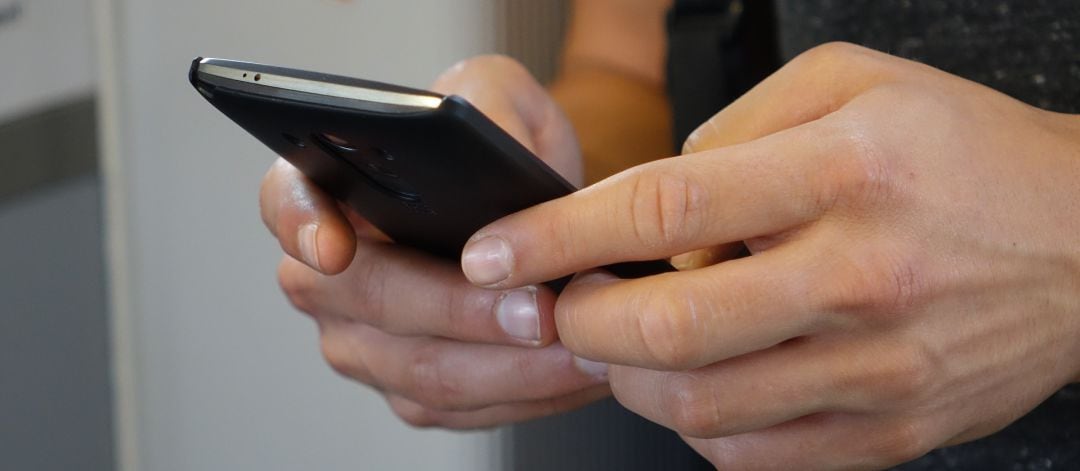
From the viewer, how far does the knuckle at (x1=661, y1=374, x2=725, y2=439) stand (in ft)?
1.39

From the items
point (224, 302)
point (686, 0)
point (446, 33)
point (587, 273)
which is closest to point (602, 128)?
point (686, 0)

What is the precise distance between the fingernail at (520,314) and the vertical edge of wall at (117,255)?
968 mm

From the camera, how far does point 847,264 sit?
383mm

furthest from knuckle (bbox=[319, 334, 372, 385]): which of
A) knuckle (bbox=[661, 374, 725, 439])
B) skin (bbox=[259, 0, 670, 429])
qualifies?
knuckle (bbox=[661, 374, 725, 439])

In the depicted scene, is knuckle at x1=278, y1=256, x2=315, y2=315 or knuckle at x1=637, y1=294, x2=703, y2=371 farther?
knuckle at x1=278, y1=256, x2=315, y2=315

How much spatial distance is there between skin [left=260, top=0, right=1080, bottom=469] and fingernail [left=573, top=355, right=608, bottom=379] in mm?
48

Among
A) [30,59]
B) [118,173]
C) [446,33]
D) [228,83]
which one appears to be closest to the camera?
[228,83]

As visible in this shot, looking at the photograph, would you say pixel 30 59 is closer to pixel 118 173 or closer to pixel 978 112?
pixel 118 173

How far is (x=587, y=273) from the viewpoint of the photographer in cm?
45

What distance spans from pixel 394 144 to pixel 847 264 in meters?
0.16

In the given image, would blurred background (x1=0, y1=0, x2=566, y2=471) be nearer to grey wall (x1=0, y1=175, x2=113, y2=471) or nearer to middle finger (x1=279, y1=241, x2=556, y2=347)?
grey wall (x1=0, y1=175, x2=113, y2=471)

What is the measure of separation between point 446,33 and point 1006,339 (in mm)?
883

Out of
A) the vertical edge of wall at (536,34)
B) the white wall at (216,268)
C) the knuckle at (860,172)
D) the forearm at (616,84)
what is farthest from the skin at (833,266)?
the white wall at (216,268)

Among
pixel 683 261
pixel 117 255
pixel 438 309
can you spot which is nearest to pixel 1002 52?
pixel 683 261
